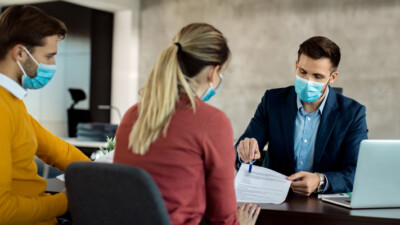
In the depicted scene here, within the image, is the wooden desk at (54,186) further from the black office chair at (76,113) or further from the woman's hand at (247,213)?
the black office chair at (76,113)

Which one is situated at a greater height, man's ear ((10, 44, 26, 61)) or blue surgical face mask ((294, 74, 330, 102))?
man's ear ((10, 44, 26, 61))

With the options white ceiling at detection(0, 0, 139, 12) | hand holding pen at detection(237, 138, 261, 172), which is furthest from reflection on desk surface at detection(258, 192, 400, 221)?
white ceiling at detection(0, 0, 139, 12)

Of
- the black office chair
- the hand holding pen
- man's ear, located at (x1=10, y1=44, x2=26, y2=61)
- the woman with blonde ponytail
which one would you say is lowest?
the black office chair

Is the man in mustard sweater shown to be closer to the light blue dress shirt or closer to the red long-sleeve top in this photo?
the red long-sleeve top

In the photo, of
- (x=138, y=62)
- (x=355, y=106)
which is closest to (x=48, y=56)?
(x=355, y=106)

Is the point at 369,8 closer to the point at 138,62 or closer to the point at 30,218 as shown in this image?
the point at 138,62

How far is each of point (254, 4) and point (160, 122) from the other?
18.0 feet

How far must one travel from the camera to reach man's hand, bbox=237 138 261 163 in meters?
2.16

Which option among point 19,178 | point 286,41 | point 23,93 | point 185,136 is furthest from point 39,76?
point 286,41

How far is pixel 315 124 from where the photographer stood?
8.13 ft

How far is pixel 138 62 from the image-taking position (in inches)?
285

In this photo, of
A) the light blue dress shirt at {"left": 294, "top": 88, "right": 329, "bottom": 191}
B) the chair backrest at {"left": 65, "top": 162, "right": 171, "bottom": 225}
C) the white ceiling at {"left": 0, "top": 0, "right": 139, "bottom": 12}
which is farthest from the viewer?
the white ceiling at {"left": 0, "top": 0, "right": 139, "bottom": 12}

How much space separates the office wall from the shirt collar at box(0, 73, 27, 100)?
496 centimetres

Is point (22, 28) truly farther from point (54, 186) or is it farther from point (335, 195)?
point (335, 195)
